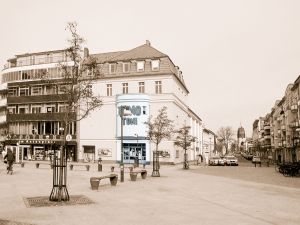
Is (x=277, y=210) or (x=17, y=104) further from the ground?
(x=17, y=104)

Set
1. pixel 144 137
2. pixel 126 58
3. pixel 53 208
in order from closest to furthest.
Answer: pixel 53 208 < pixel 144 137 < pixel 126 58

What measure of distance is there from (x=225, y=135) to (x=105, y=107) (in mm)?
76187

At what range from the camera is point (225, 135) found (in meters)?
123

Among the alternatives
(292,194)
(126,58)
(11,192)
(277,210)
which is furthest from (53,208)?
(126,58)

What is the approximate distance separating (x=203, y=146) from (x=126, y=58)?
46682 mm

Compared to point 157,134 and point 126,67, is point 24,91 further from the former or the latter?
point 157,134

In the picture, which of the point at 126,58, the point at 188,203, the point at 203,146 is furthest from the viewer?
the point at 203,146

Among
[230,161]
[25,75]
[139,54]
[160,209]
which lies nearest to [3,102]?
[25,75]

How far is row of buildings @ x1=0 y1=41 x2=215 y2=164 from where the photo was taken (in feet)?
167

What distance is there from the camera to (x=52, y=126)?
193ft

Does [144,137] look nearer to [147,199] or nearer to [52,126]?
[52,126]

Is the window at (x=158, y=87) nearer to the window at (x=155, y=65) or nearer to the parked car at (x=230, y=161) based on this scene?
the window at (x=155, y=65)

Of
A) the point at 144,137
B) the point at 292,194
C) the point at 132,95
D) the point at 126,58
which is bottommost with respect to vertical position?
the point at 292,194

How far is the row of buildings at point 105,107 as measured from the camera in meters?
51.0
